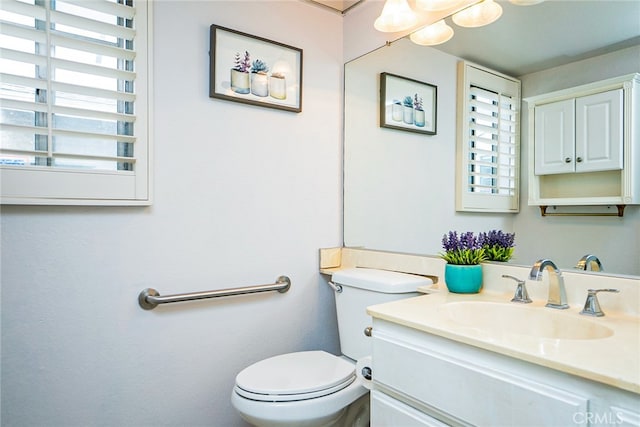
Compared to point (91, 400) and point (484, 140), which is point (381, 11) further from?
point (91, 400)

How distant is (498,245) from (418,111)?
2.24ft

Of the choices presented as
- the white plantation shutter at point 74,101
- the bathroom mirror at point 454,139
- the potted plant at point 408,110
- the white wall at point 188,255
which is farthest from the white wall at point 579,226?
the white plantation shutter at point 74,101

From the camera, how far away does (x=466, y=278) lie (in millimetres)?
1265

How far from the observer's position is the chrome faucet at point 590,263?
1.09 m

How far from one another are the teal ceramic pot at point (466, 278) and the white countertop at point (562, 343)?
0.57 feet

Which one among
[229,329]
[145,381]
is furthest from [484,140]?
[145,381]

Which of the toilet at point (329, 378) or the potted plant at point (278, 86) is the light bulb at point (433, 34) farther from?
the toilet at point (329, 378)

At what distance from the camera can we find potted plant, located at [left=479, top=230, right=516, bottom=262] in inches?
50.8

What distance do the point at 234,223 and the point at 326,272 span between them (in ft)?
1.60

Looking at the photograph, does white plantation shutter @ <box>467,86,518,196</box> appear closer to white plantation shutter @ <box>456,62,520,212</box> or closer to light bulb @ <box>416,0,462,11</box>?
white plantation shutter @ <box>456,62,520,212</box>

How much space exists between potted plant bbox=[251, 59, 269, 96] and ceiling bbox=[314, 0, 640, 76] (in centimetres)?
75

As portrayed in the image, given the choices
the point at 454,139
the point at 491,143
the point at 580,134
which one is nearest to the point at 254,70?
the point at 454,139

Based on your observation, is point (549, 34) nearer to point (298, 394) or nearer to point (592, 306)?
point (592, 306)

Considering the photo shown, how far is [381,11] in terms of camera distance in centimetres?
170
